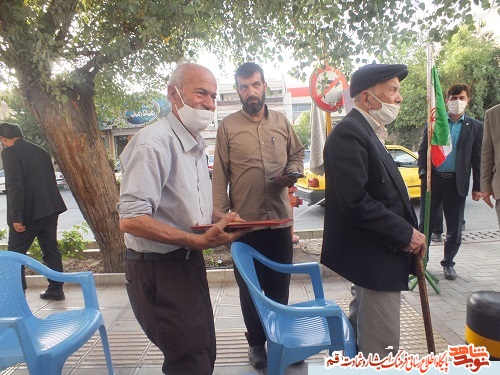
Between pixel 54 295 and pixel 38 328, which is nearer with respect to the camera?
pixel 38 328

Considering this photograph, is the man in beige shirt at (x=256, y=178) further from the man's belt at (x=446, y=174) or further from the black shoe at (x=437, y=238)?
the black shoe at (x=437, y=238)

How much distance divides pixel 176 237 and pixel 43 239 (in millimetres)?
3208

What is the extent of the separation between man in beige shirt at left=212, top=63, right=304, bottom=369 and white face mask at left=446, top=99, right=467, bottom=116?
2.27 metres

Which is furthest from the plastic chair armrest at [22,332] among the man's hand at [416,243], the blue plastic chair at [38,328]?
the man's hand at [416,243]

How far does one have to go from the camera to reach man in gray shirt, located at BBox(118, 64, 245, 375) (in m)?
1.63

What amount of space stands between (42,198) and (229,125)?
2.42 meters

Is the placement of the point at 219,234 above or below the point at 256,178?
below

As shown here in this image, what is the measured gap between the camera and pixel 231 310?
12.3 feet

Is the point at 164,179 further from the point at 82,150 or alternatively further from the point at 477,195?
the point at 477,195

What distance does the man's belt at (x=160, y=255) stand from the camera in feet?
5.77

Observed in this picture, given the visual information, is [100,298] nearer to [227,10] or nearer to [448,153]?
[227,10]

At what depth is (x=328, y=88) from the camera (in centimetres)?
404

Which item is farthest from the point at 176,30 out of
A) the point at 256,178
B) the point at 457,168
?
the point at 457,168

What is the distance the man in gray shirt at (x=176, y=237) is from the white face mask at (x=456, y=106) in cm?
323
